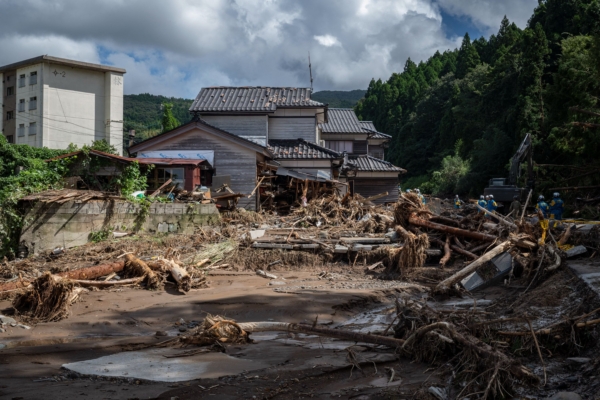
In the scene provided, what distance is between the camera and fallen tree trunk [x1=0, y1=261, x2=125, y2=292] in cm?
1119

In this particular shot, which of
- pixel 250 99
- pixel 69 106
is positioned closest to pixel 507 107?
pixel 250 99

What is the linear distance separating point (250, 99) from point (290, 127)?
262cm

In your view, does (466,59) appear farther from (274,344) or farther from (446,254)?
(274,344)

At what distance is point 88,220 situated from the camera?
16.3 metres

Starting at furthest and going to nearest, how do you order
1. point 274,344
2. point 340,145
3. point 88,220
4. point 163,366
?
1. point 340,145
2. point 88,220
3. point 274,344
4. point 163,366

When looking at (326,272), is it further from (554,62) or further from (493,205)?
(554,62)

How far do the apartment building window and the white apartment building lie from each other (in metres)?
20.1

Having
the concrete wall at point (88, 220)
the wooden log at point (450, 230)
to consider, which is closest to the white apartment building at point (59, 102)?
the concrete wall at point (88, 220)

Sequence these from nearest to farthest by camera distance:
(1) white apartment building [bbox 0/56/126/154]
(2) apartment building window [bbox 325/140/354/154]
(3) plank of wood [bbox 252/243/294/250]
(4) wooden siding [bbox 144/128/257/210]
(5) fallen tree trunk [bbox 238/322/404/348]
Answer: (5) fallen tree trunk [bbox 238/322/404/348], (3) plank of wood [bbox 252/243/294/250], (4) wooden siding [bbox 144/128/257/210], (2) apartment building window [bbox 325/140/354/154], (1) white apartment building [bbox 0/56/126/154]

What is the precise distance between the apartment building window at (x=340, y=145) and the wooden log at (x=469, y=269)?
90.5ft

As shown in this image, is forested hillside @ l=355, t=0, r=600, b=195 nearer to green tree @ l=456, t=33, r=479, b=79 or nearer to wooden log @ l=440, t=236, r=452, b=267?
green tree @ l=456, t=33, r=479, b=79

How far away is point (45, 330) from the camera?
9.16 meters

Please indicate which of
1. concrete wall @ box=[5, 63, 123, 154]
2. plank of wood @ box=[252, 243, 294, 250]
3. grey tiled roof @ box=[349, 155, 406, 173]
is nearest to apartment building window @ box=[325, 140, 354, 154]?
grey tiled roof @ box=[349, 155, 406, 173]

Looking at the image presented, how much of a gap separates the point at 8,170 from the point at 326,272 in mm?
22912
